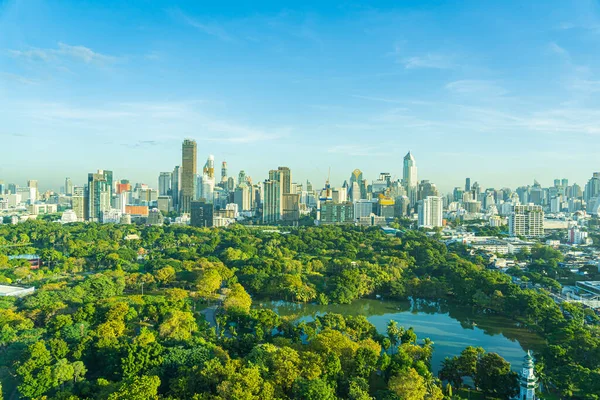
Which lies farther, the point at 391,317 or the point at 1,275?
the point at 1,275

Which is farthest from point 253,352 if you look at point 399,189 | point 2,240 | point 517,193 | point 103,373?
point 517,193

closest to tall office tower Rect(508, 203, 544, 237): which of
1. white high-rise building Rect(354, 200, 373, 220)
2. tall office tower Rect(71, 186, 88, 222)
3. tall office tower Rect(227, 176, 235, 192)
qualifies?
white high-rise building Rect(354, 200, 373, 220)

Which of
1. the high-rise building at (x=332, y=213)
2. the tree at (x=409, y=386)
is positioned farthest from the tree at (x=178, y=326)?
the high-rise building at (x=332, y=213)

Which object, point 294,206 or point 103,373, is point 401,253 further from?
point 294,206

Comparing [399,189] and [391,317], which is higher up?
[399,189]

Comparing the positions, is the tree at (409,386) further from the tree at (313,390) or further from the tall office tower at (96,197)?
the tall office tower at (96,197)

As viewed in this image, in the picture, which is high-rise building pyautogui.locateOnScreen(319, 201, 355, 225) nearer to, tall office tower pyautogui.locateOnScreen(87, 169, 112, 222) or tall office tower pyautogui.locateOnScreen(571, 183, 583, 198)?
tall office tower pyautogui.locateOnScreen(87, 169, 112, 222)
